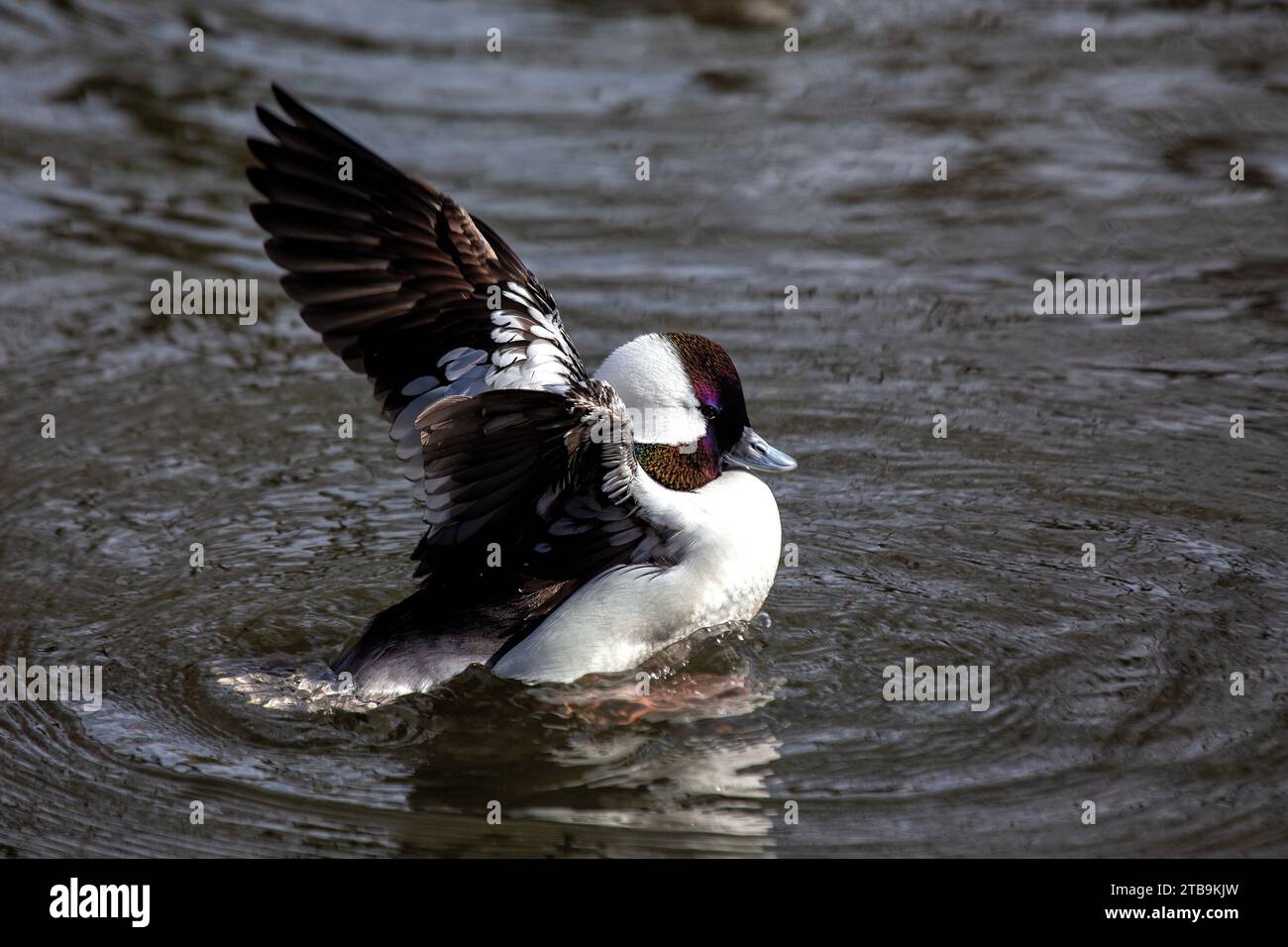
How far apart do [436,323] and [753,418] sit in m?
2.59

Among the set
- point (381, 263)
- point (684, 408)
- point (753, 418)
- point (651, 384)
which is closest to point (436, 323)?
point (381, 263)

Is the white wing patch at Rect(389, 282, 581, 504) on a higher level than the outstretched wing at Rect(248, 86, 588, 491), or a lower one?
lower

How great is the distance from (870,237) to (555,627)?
5.04 m

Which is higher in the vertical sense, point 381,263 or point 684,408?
point 381,263

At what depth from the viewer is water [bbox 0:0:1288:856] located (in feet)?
17.7

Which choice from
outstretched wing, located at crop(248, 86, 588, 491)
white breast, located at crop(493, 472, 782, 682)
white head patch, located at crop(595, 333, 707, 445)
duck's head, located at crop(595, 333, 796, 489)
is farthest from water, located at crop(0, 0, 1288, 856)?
outstretched wing, located at crop(248, 86, 588, 491)

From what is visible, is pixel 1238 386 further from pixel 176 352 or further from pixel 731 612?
pixel 176 352

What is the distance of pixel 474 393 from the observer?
583 cm

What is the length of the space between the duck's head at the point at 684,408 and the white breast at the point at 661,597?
0.20 meters

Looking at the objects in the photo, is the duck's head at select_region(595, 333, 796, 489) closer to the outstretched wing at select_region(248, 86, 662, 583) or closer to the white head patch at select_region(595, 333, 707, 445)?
the white head patch at select_region(595, 333, 707, 445)

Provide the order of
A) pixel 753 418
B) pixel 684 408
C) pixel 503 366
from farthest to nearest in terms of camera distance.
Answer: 1. pixel 753 418
2. pixel 684 408
3. pixel 503 366

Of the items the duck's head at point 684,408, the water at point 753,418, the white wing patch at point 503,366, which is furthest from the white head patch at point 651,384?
the water at point 753,418

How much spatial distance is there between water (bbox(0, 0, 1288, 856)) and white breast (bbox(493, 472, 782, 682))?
14cm

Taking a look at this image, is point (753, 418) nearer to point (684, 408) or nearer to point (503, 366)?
point (684, 408)
